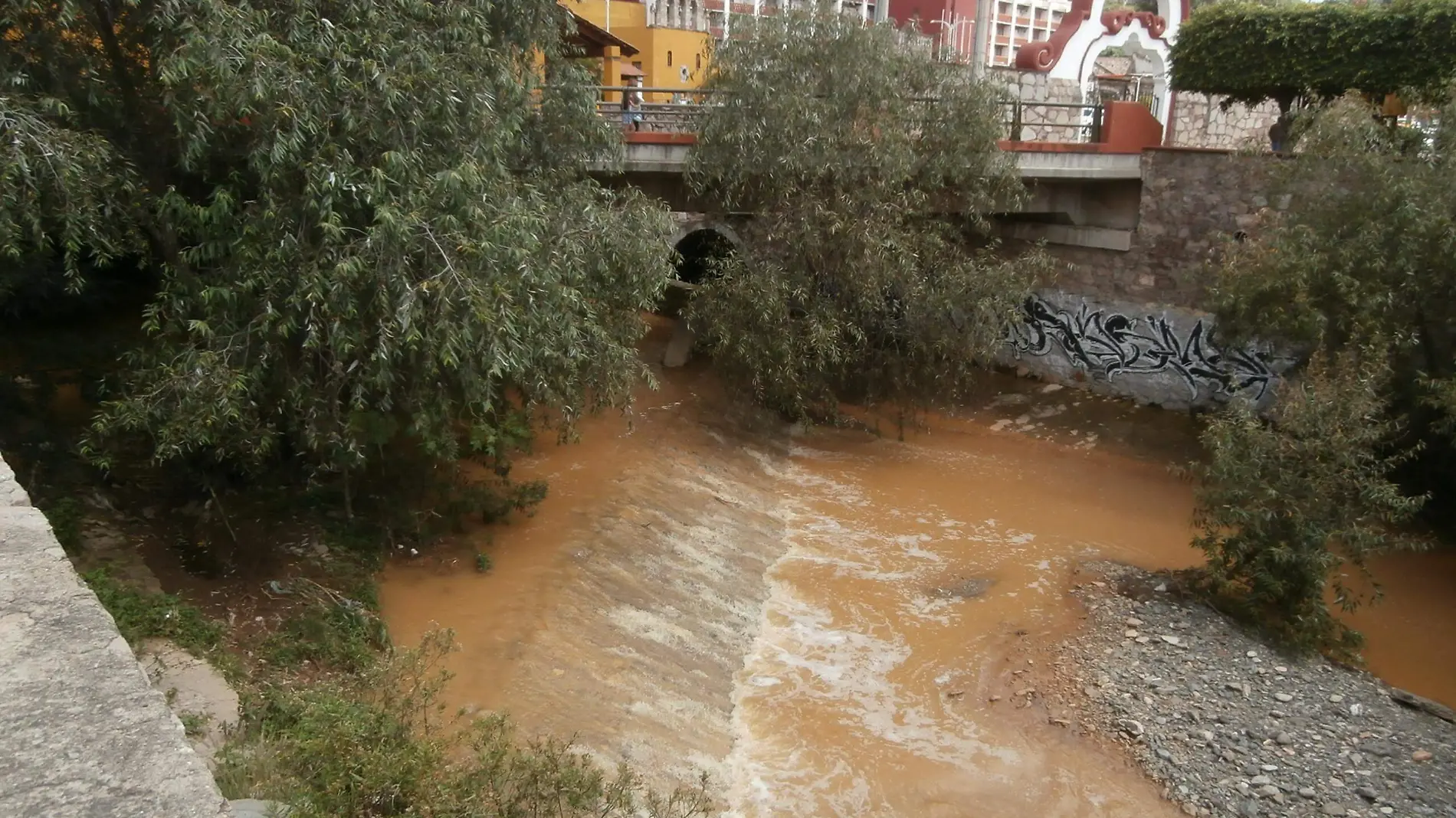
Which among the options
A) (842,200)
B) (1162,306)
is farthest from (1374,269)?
(842,200)

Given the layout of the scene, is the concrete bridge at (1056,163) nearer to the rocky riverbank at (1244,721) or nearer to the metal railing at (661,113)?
the metal railing at (661,113)

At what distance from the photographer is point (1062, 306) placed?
73.6 ft

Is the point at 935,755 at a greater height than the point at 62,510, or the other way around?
the point at 62,510

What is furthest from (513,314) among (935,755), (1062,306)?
(1062,306)

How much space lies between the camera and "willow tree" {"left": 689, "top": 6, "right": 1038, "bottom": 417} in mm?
16906

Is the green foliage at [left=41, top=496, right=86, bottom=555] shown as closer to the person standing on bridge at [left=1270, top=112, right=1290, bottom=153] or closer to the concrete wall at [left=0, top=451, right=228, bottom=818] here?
the concrete wall at [left=0, top=451, right=228, bottom=818]

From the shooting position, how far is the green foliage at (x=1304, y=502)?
1221 cm

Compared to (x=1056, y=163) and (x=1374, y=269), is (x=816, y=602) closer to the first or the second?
(x=1374, y=269)

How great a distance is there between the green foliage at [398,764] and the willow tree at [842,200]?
979 centimetres

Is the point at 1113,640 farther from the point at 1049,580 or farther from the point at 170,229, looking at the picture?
the point at 170,229

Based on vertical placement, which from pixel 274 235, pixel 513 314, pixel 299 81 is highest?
pixel 299 81

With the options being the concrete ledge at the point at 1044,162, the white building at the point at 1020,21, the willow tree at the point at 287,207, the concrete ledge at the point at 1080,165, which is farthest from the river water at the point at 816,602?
the white building at the point at 1020,21

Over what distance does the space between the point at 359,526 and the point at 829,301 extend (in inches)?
372

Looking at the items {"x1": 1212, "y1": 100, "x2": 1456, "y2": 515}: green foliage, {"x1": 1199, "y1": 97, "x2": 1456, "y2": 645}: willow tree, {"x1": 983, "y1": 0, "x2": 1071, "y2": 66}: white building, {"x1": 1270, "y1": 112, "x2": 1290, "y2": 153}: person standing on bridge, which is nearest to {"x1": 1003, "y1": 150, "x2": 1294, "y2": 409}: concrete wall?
{"x1": 1270, "y1": 112, "x2": 1290, "y2": 153}: person standing on bridge
